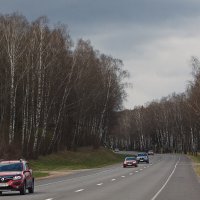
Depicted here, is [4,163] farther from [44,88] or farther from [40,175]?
[44,88]

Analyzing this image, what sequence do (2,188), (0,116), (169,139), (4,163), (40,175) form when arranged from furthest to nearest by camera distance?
1. (169,139)
2. (0,116)
3. (40,175)
4. (4,163)
5. (2,188)

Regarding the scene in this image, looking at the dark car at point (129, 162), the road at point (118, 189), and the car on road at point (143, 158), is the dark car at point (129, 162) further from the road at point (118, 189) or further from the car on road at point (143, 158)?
the road at point (118, 189)

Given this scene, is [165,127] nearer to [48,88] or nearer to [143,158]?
[143,158]

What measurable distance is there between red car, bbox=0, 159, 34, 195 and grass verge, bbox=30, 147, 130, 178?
22.8 m

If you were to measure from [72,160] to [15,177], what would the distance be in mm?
49881

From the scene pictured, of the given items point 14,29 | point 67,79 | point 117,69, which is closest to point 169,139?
point 117,69

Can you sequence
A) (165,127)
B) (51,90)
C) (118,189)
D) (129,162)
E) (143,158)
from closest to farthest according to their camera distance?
(118,189) → (129,162) → (51,90) → (143,158) → (165,127)

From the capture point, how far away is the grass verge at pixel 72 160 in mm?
63781

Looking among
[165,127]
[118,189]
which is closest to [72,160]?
[118,189]

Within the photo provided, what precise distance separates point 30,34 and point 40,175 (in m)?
23.4

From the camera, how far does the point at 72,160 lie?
249ft

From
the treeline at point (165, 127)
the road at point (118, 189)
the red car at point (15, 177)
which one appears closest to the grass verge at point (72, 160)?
the road at point (118, 189)

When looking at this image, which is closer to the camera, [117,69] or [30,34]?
[30,34]

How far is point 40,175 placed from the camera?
50.5 metres
